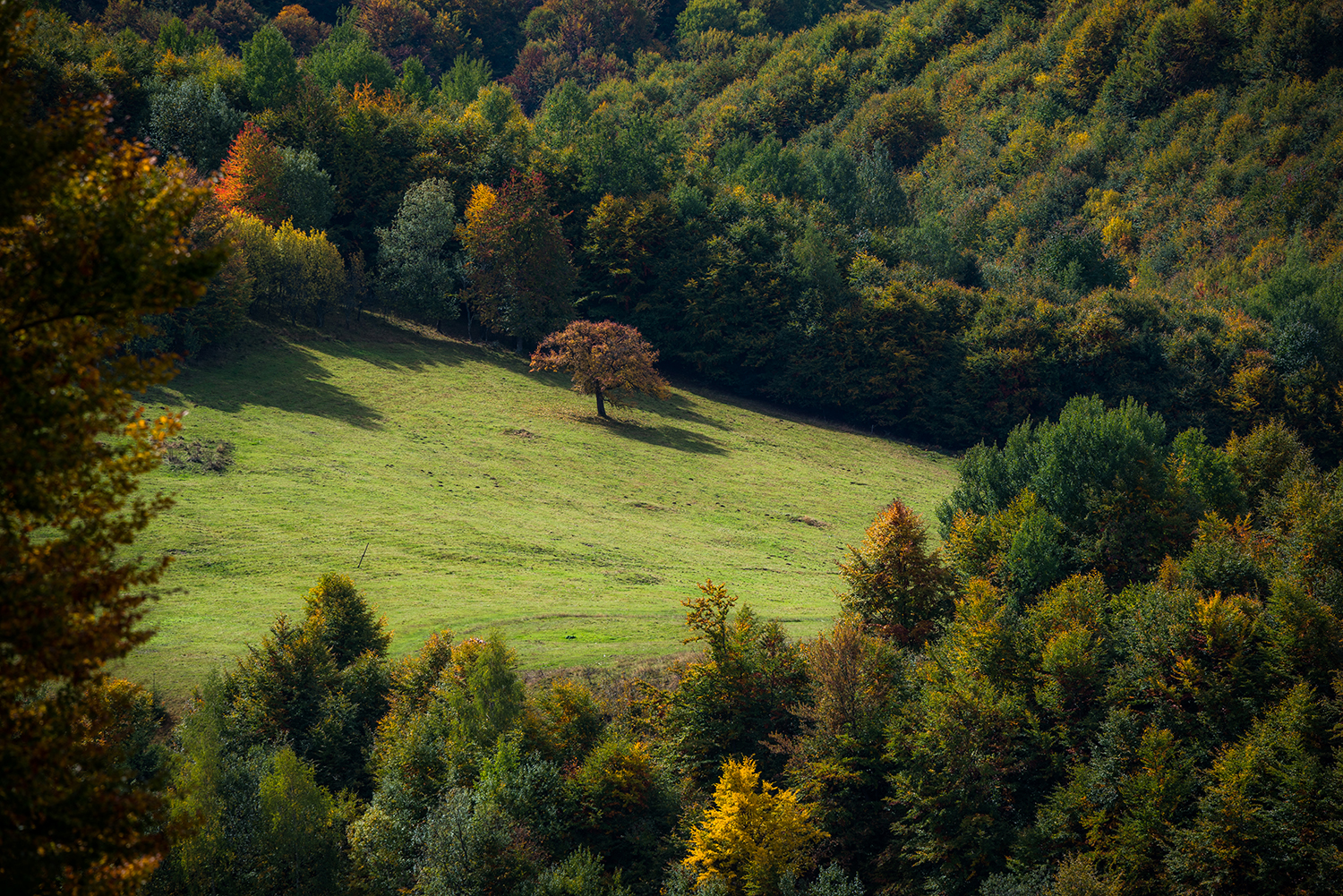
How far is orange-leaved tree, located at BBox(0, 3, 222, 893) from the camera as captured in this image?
10.5m

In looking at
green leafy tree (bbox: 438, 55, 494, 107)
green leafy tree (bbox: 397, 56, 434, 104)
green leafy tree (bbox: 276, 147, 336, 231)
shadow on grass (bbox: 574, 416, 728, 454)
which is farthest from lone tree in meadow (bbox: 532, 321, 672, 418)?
green leafy tree (bbox: 438, 55, 494, 107)

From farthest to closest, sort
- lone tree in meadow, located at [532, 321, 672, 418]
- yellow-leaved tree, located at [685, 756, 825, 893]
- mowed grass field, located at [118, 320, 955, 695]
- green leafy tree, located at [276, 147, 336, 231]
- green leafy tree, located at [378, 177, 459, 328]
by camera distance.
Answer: green leafy tree, located at [378, 177, 459, 328]
green leafy tree, located at [276, 147, 336, 231]
lone tree in meadow, located at [532, 321, 672, 418]
mowed grass field, located at [118, 320, 955, 695]
yellow-leaved tree, located at [685, 756, 825, 893]

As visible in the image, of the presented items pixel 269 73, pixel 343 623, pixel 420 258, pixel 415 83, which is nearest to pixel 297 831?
pixel 343 623

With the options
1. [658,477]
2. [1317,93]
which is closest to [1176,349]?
[1317,93]

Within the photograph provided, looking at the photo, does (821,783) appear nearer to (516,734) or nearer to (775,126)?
(516,734)

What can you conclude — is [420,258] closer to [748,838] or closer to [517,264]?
[517,264]

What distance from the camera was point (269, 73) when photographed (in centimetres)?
9606

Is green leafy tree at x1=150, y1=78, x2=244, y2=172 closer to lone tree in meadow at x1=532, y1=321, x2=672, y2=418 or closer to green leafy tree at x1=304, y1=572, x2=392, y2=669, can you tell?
lone tree in meadow at x1=532, y1=321, x2=672, y2=418

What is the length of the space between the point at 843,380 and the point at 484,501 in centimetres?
4391

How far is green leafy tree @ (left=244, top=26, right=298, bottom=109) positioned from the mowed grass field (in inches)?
1192

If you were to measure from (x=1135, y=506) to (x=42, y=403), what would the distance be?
46.0 metres

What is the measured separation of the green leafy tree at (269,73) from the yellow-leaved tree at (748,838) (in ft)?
291

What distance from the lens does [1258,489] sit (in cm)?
5159

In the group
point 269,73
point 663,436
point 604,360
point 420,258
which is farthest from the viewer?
point 269,73
